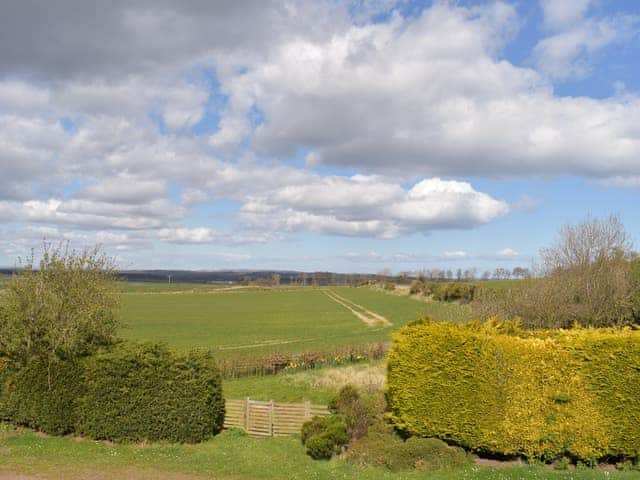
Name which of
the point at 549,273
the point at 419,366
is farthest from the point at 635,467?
the point at 549,273

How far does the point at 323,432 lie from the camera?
49.3ft

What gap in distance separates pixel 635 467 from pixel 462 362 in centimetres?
473

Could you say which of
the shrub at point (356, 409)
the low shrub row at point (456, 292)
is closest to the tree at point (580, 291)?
the shrub at point (356, 409)

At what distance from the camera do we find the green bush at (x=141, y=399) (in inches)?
634

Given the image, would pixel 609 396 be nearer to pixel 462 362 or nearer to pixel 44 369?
pixel 462 362

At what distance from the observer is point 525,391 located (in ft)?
43.4

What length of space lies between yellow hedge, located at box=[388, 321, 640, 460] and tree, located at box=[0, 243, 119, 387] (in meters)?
11.5

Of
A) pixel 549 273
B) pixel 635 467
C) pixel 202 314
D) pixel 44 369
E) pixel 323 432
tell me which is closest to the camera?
pixel 635 467

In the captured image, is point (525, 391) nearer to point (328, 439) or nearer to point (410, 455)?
point (410, 455)

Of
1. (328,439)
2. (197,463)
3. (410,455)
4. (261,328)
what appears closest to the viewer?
(410,455)

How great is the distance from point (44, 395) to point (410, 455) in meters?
12.0

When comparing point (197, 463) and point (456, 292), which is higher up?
point (456, 292)

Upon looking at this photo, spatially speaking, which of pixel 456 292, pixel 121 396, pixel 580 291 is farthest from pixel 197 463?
pixel 456 292

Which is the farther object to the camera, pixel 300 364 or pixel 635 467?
pixel 300 364
